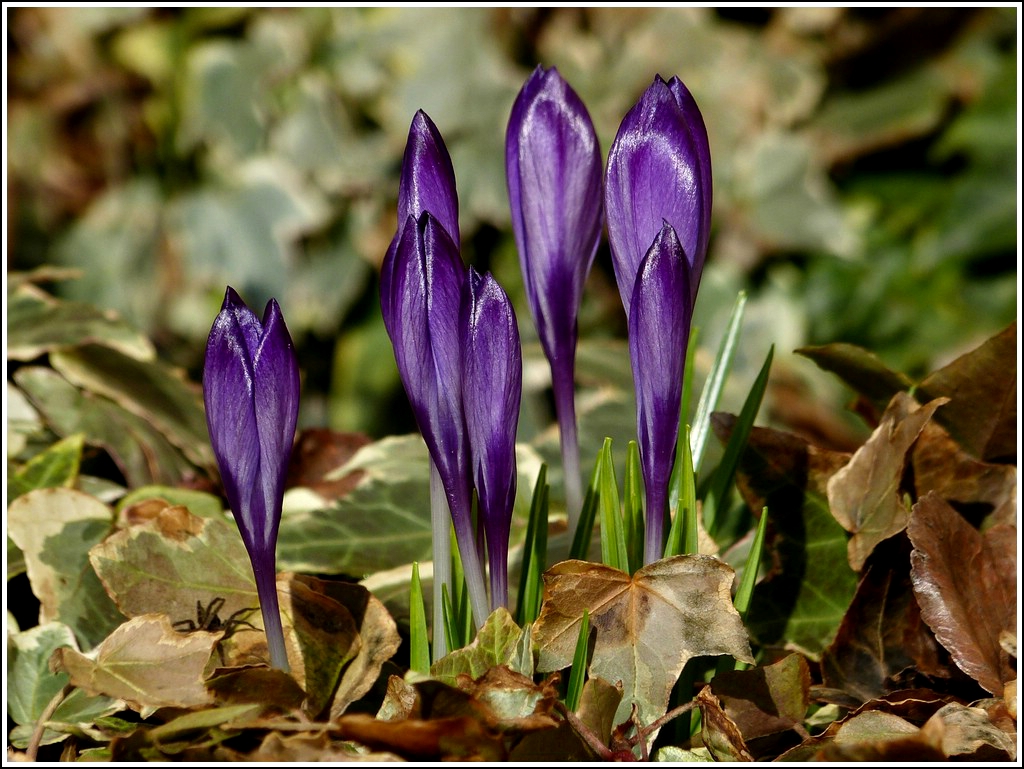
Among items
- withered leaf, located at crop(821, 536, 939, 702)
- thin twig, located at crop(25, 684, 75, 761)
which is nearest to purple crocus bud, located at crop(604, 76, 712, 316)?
withered leaf, located at crop(821, 536, 939, 702)

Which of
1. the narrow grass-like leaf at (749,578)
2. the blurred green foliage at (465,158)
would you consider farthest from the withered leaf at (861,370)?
the blurred green foliage at (465,158)

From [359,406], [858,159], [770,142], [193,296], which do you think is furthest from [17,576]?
[858,159]

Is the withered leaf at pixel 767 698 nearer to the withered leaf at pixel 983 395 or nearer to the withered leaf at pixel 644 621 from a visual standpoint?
the withered leaf at pixel 644 621

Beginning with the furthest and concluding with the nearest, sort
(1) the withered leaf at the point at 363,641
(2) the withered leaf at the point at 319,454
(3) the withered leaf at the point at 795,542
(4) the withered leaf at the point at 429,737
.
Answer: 1. (2) the withered leaf at the point at 319,454
2. (3) the withered leaf at the point at 795,542
3. (1) the withered leaf at the point at 363,641
4. (4) the withered leaf at the point at 429,737

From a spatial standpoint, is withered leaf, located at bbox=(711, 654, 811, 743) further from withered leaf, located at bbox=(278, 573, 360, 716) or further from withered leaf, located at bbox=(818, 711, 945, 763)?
withered leaf, located at bbox=(278, 573, 360, 716)

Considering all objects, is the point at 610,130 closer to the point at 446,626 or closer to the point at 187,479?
the point at 187,479

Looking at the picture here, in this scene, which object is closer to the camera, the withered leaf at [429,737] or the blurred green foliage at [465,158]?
the withered leaf at [429,737]
